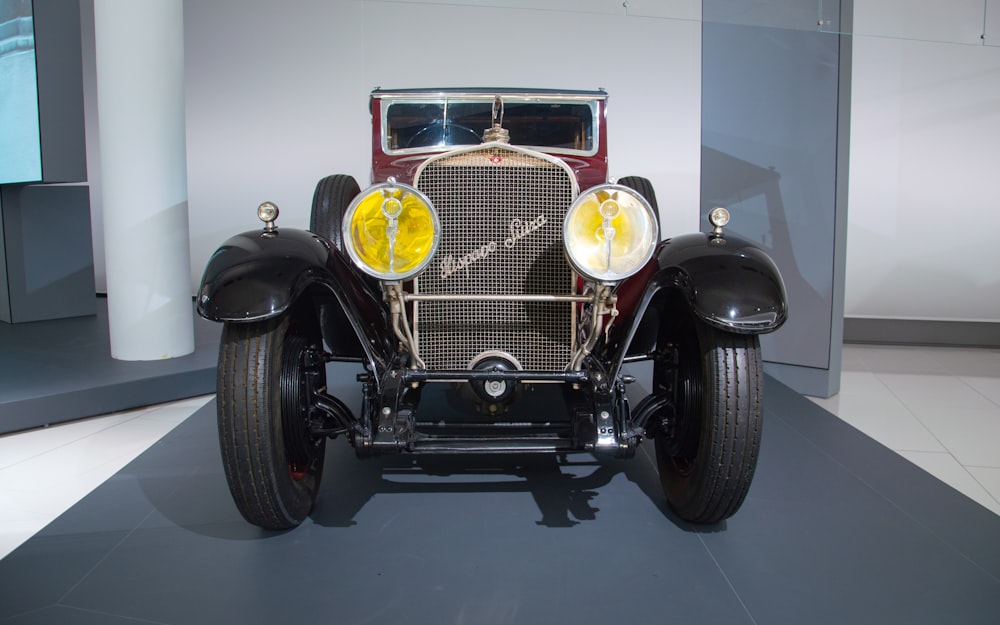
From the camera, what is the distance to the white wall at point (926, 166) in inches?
215

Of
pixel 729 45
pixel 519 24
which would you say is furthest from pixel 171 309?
pixel 729 45

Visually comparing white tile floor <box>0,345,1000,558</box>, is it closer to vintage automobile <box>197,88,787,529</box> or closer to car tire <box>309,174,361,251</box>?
vintage automobile <box>197,88,787,529</box>

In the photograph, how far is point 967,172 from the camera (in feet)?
18.1

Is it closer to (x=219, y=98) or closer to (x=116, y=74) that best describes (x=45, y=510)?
(x=116, y=74)

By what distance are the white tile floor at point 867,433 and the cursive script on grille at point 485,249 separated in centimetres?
173

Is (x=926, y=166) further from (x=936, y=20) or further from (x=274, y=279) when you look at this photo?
(x=274, y=279)

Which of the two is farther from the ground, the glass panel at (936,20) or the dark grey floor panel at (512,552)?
the glass panel at (936,20)

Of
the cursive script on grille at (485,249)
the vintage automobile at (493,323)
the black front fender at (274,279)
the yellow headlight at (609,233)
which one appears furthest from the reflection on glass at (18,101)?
the yellow headlight at (609,233)

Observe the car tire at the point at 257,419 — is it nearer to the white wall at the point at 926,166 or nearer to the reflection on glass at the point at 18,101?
the reflection on glass at the point at 18,101

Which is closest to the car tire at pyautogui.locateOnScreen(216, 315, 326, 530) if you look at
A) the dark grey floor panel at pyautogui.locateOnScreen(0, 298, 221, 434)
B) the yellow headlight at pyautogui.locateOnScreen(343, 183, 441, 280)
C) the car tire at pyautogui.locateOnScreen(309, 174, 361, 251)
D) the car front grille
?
the yellow headlight at pyautogui.locateOnScreen(343, 183, 441, 280)

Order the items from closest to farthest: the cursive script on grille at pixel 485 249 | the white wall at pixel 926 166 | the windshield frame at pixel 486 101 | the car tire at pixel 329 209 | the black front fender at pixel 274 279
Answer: the black front fender at pixel 274 279, the cursive script on grille at pixel 485 249, the windshield frame at pixel 486 101, the car tire at pixel 329 209, the white wall at pixel 926 166

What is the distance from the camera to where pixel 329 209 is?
3533 mm

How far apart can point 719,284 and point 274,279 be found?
1.36m

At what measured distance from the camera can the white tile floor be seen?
2801 millimetres
